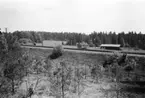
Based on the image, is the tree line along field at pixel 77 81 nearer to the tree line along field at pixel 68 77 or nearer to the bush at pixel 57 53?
the tree line along field at pixel 68 77

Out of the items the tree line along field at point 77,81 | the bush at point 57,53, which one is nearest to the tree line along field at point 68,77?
the tree line along field at point 77,81

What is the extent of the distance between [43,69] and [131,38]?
7110cm

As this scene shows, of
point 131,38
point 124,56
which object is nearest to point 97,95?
point 124,56

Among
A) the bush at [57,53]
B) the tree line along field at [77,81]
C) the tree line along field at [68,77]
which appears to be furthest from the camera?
the bush at [57,53]

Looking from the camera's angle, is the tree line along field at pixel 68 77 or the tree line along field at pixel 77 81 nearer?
the tree line along field at pixel 68 77

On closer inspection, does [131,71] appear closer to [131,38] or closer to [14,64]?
[14,64]

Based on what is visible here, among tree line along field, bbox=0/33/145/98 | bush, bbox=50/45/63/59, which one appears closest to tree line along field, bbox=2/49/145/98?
tree line along field, bbox=0/33/145/98

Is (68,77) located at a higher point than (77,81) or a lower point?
higher

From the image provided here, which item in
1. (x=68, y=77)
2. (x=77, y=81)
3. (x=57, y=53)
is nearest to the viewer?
(x=68, y=77)

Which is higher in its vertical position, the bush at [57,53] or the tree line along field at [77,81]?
the bush at [57,53]

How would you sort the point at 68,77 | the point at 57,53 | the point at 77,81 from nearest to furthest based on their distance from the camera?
the point at 68,77 → the point at 77,81 → the point at 57,53

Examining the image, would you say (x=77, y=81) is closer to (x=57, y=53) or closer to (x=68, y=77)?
(x=68, y=77)

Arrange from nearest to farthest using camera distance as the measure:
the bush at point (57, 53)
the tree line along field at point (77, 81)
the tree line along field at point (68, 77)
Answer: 1. the tree line along field at point (68, 77)
2. the tree line along field at point (77, 81)
3. the bush at point (57, 53)

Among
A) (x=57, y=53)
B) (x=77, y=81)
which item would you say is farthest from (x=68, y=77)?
(x=57, y=53)
